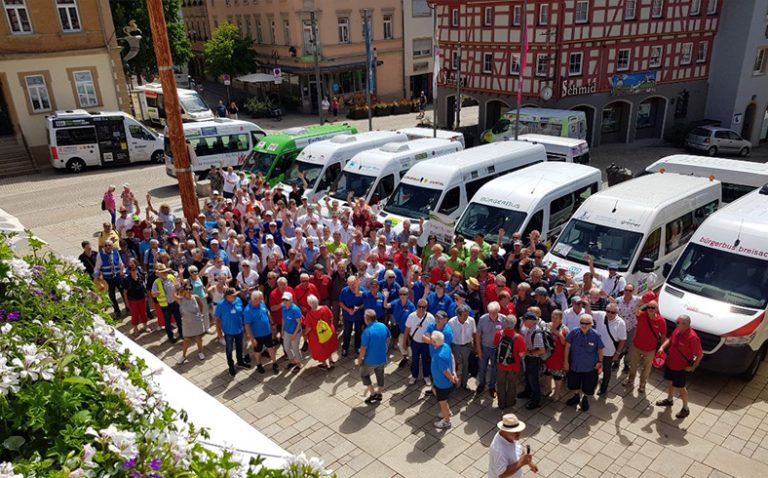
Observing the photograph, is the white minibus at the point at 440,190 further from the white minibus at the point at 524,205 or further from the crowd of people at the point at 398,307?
the white minibus at the point at 524,205

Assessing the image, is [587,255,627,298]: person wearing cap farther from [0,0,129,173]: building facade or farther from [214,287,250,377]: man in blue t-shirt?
[0,0,129,173]: building facade

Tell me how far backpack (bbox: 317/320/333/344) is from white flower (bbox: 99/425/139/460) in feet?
20.8

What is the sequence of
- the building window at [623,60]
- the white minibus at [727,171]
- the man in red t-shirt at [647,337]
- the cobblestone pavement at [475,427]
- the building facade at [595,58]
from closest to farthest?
the cobblestone pavement at [475,427], the man in red t-shirt at [647,337], the white minibus at [727,171], the building facade at [595,58], the building window at [623,60]

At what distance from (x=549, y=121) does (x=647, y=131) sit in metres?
9.15

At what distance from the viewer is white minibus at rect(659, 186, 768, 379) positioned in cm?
855

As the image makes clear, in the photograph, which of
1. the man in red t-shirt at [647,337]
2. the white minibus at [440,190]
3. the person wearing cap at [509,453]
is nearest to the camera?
the person wearing cap at [509,453]

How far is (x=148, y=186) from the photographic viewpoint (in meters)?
22.0

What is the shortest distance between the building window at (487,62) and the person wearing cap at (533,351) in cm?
2305

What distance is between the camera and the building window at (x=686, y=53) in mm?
28219

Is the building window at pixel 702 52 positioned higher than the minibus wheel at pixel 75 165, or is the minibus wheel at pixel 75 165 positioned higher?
the building window at pixel 702 52

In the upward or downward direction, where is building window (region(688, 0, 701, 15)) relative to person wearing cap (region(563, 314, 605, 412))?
upward

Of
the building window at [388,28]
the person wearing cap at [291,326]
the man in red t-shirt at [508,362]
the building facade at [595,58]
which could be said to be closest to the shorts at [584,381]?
the man in red t-shirt at [508,362]

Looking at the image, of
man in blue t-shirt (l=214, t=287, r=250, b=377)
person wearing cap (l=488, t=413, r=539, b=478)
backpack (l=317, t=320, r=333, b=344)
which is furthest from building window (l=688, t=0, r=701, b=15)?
person wearing cap (l=488, t=413, r=539, b=478)

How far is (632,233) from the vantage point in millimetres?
10406
